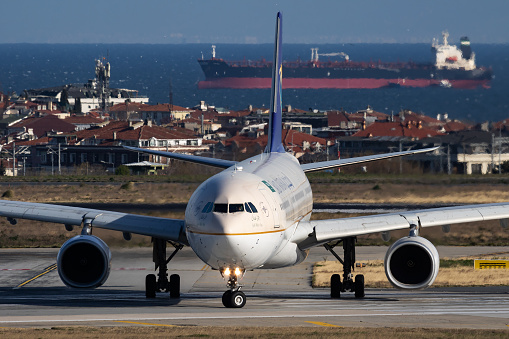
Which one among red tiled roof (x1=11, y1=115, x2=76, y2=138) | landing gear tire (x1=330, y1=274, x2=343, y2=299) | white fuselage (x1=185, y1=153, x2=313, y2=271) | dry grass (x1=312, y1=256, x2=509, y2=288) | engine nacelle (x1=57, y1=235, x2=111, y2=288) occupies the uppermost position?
white fuselage (x1=185, y1=153, x2=313, y2=271)

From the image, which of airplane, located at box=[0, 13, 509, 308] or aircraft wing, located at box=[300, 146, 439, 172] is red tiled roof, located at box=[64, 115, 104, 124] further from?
airplane, located at box=[0, 13, 509, 308]

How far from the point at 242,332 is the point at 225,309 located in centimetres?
481

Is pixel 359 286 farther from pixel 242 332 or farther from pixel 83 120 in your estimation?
pixel 83 120

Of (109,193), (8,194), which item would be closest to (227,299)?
(109,193)

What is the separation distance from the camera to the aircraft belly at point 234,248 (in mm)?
25391

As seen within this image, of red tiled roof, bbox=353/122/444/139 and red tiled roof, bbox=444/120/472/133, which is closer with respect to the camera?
red tiled roof, bbox=444/120/472/133

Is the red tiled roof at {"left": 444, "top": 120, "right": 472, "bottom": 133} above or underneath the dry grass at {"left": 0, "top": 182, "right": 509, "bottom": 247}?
above

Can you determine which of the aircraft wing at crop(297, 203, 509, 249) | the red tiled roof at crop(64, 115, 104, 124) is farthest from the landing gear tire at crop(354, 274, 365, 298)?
the red tiled roof at crop(64, 115, 104, 124)

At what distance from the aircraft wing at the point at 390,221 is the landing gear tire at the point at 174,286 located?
4.64 metres

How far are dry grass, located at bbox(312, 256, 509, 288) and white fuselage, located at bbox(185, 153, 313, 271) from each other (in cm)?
822

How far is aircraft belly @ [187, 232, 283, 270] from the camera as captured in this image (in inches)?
1000

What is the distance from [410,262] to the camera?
29.9 metres

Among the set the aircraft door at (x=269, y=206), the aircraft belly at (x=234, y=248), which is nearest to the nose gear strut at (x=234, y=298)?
the aircraft belly at (x=234, y=248)

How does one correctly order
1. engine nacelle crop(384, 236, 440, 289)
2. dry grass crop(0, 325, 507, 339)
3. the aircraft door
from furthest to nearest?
engine nacelle crop(384, 236, 440, 289), the aircraft door, dry grass crop(0, 325, 507, 339)
